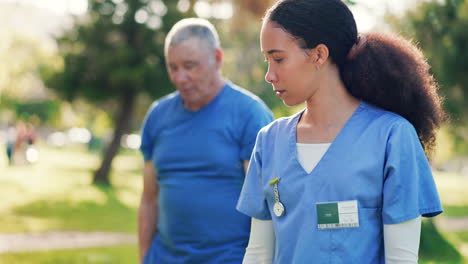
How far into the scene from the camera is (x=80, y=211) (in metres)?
16.5

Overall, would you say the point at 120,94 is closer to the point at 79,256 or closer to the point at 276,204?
the point at 79,256

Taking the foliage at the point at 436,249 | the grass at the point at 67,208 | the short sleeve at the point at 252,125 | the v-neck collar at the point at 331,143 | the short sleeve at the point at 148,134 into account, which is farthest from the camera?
the grass at the point at 67,208

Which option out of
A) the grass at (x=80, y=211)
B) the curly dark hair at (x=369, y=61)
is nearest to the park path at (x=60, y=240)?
the grass at (x=80, y=211)

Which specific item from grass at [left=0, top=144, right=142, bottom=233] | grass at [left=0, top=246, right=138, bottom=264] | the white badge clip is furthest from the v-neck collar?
grass at [left=0, top=144, right=142, bottom=233]

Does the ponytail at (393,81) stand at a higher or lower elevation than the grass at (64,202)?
higher

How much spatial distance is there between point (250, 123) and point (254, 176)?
0.87m

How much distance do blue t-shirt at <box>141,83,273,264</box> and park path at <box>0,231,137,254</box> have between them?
7.85 meters

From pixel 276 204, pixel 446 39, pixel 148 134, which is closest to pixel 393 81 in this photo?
pixel 276 204

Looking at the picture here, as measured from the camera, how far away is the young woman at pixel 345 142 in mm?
Result: 1952

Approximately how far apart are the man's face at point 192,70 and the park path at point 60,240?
7998 millimetres

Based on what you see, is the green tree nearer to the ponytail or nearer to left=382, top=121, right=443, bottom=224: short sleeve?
the ponytail

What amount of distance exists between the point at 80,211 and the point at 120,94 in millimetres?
6833

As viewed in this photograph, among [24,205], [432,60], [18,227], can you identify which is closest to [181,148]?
[432,60]

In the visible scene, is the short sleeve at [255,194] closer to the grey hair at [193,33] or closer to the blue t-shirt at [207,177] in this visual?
the blue t-shirt at [207,177]
